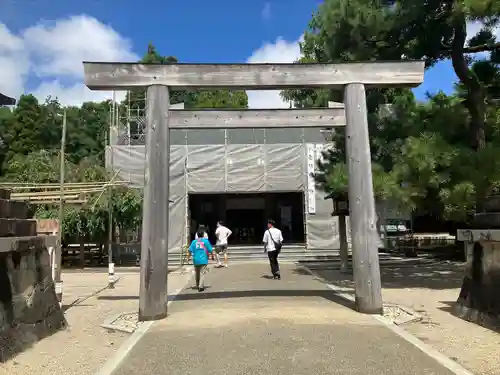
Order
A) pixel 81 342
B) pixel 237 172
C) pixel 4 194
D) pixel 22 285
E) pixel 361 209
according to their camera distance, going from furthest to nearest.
A: pixel 237 172
pixel 361 209
pixel 81 342
pixel 4 194
pixel 22 285

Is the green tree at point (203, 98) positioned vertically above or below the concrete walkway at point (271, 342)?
above

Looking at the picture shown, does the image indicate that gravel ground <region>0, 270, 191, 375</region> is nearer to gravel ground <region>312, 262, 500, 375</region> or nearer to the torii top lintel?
the torii top lintel

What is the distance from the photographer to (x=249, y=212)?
29047 millimetres

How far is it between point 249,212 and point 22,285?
2265cm

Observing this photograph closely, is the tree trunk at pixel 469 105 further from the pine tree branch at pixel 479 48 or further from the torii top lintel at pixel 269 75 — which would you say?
the torii top lintel at pixel 269 75

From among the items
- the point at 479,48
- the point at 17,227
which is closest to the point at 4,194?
the point at 17,227

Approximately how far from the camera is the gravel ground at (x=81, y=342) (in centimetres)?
571

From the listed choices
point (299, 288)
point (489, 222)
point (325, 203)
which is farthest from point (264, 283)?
point (325, 203)

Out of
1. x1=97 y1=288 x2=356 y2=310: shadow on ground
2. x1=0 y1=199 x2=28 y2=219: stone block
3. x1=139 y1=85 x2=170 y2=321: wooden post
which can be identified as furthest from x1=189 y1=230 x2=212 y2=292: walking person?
x1=0 y1=199 x2=28 y2=219: stone block

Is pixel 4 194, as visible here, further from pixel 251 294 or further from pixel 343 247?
pixel 343 247

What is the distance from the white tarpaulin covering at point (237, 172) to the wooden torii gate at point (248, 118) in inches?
612

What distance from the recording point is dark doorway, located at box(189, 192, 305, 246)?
2806 cm

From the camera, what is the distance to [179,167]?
24.7 metres

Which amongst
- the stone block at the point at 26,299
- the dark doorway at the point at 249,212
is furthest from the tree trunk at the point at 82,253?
the stone block at the point at 26,299
